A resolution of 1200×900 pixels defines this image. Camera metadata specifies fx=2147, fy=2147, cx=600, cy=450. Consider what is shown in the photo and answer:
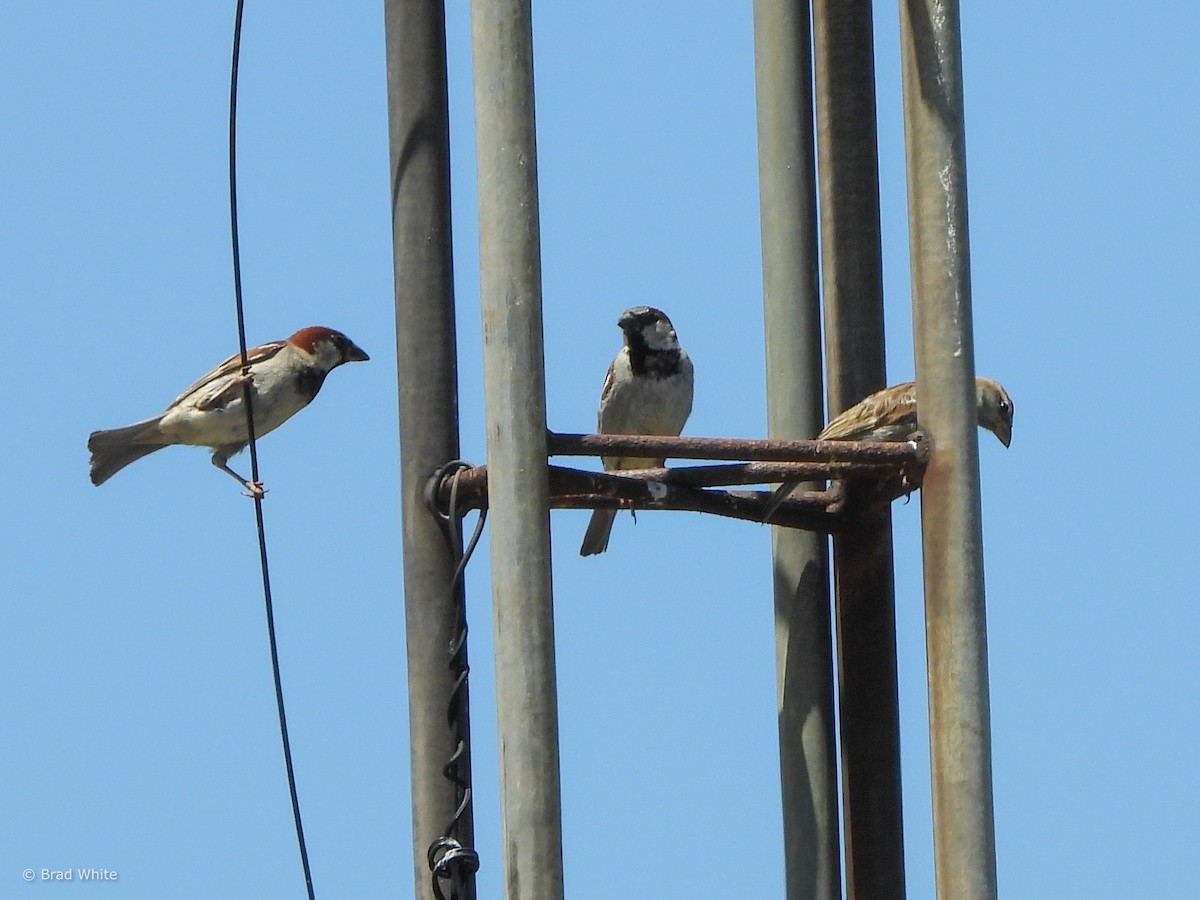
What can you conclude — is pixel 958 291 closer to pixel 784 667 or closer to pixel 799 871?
pixel 784 667

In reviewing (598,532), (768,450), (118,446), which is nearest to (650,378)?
(598,532)

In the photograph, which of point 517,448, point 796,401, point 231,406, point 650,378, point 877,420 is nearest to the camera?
point 517,448

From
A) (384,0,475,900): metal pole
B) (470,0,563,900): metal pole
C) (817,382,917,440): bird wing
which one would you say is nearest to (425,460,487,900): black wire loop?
(384,0,475,900): metal pole

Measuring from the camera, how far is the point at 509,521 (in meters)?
5.07

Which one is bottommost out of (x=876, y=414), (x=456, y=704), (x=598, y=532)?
(x=456, y=704)

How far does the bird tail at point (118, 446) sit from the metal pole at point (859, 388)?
3541 millimetres

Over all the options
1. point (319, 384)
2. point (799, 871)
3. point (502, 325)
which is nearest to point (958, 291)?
point (502, 325)

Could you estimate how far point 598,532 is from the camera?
8172mm

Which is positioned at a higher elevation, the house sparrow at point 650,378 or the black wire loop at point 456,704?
the house sparrow at point 650,378

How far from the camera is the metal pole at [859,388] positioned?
19.8 ft

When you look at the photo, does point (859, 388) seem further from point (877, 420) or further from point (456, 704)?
point (456, 704)

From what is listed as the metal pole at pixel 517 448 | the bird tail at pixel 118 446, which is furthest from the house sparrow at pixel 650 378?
the metal pole at pixel 517 448

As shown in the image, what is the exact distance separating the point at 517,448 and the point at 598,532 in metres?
3.08

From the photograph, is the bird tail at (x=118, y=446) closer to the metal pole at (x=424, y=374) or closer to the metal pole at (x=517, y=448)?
the metal pole at (x=424, y=374)
